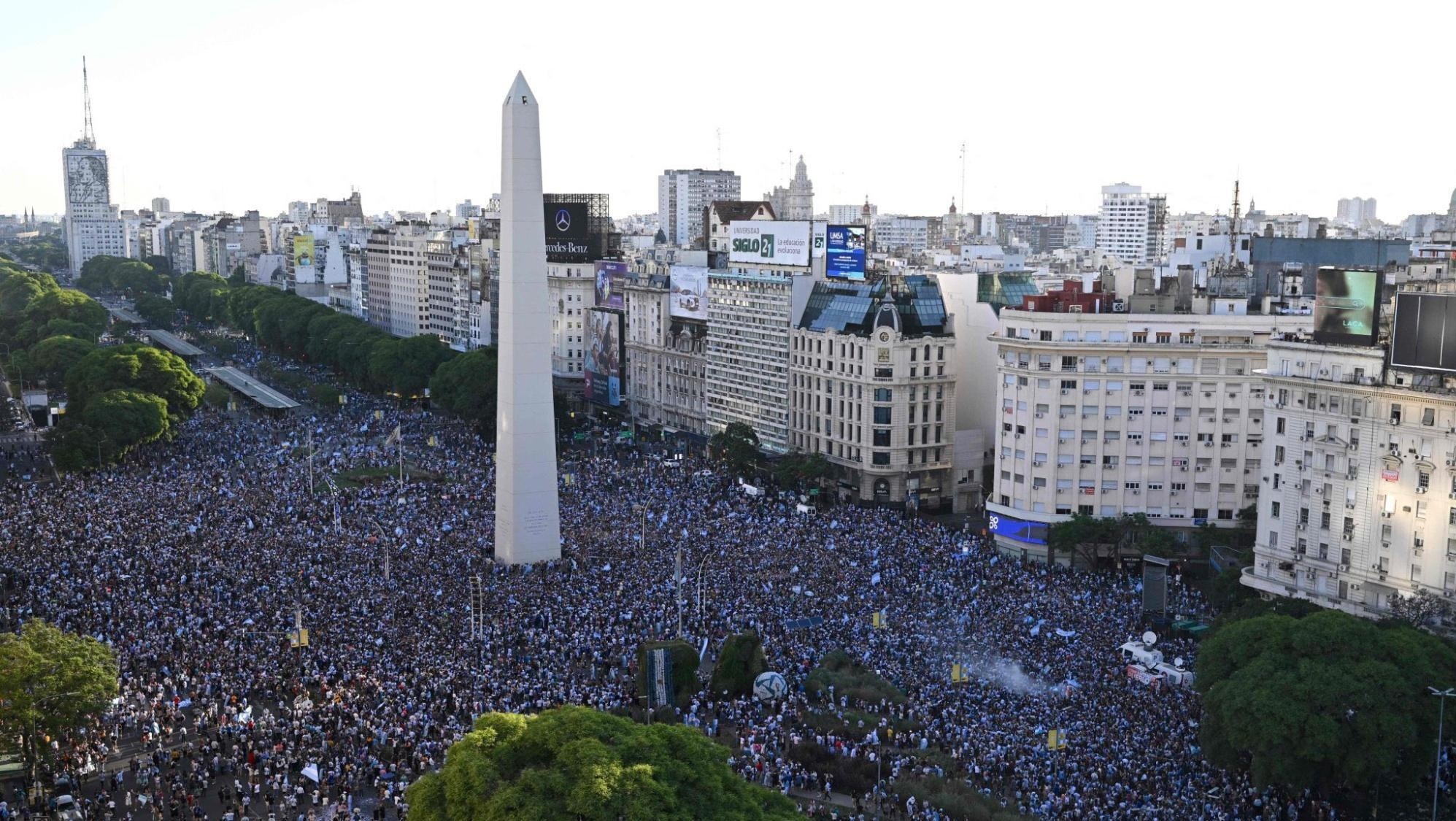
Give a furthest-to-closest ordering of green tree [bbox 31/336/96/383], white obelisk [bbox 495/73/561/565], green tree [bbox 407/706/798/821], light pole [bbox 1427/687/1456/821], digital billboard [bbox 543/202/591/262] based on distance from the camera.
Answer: digital billboard [bbox 543/202/591/262]
green tree [bbox 31/336/96/383]
white obelisk [bbox 495/73/561/565]
light pole [bbox 1427/687/1456/821]
green tree [bbox 407/706/798/821]

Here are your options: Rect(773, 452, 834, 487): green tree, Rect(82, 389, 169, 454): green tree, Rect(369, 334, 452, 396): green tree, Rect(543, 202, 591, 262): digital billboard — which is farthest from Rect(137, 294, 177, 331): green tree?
Rect(773, 452, 834, 487): green tree

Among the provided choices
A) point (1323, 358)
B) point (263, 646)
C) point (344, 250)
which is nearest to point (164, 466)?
point (263, 646)

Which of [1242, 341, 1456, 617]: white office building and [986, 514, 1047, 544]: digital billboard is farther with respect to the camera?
[986, 514, 1047, 544]: digital billboard

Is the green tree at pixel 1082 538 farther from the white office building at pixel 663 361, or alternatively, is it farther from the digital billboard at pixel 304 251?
the digital billboard at pixel 304 251

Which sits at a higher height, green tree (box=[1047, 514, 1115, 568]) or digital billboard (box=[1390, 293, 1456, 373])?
digital billboard (box=[1390, 293, 1456, 373])

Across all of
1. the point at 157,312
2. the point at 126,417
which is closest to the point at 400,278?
the point at 157,312

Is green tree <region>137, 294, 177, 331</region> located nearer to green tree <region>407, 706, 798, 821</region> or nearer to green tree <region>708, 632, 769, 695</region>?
green tree <region>708, 632, 769, 695</region>

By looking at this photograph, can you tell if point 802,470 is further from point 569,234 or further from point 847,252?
point 569,234

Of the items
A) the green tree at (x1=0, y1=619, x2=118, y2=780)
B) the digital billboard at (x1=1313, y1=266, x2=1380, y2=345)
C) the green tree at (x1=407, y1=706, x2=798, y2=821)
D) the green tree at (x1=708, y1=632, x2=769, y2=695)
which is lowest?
the green tree at (x1=708, y1=632, x2=769, y2=695)
